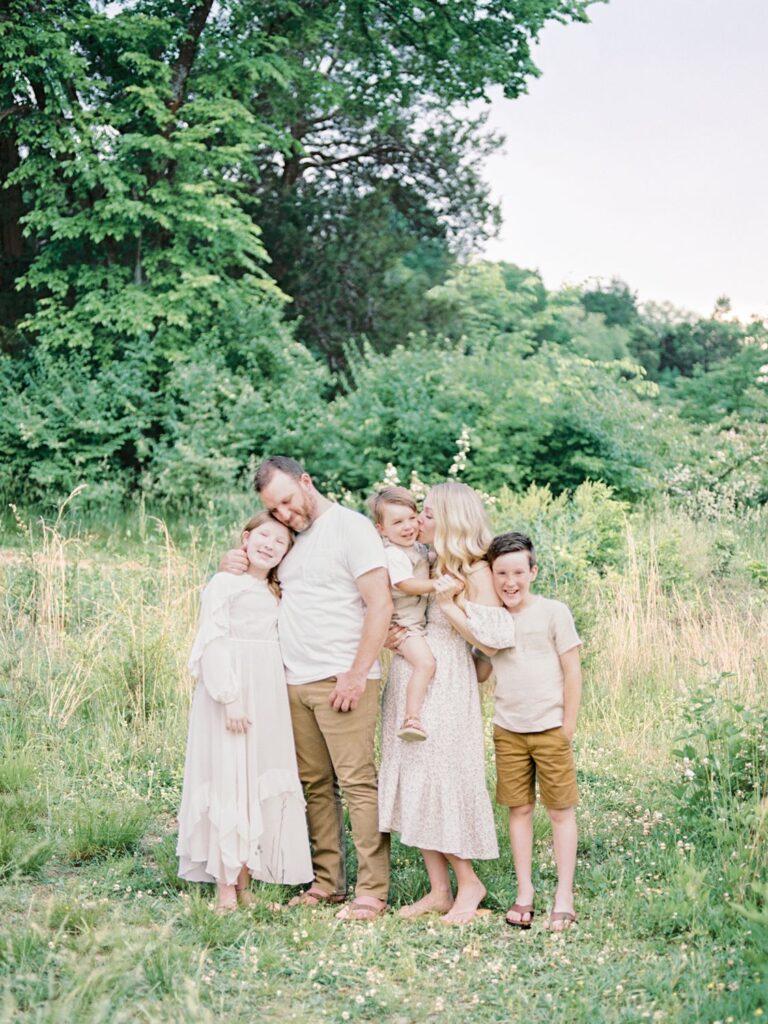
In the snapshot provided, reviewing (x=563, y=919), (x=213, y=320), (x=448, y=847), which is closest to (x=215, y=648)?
(x=448, y=847)

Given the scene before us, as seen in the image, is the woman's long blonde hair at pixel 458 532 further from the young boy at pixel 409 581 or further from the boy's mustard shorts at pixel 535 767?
the boy's mustard shorts at pixel 535 767

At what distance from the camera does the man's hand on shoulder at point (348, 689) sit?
4359 millimetres

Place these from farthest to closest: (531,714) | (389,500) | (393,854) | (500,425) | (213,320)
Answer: (213,320)
(500,425)
(393,854)
(389,500)
(531,714)

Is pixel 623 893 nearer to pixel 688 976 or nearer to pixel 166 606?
pixel 688 976

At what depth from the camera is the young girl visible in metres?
4.36

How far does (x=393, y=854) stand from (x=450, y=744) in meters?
0.93

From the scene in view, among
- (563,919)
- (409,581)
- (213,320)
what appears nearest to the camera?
(563,919)

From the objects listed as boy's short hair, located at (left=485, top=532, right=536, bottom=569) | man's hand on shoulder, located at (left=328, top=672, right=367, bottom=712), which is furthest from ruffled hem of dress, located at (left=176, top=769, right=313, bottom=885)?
boy's short hair, located at (left=485, top=532, right=536, bottom=569)

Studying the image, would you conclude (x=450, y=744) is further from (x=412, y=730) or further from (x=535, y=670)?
(x=535, y=670)

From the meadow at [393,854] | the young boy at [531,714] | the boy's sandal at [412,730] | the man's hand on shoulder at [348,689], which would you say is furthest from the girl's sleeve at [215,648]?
the young boy at [531,714]

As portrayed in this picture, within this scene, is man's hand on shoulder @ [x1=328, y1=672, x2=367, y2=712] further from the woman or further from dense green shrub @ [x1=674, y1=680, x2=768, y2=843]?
dense green shrub @ [x1=674, y1=680, x2=768, y2=843]

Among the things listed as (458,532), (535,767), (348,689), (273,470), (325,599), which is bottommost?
(535,767)

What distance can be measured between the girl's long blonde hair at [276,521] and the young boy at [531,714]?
0.82 meters

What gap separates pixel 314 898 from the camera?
451 centimetres
